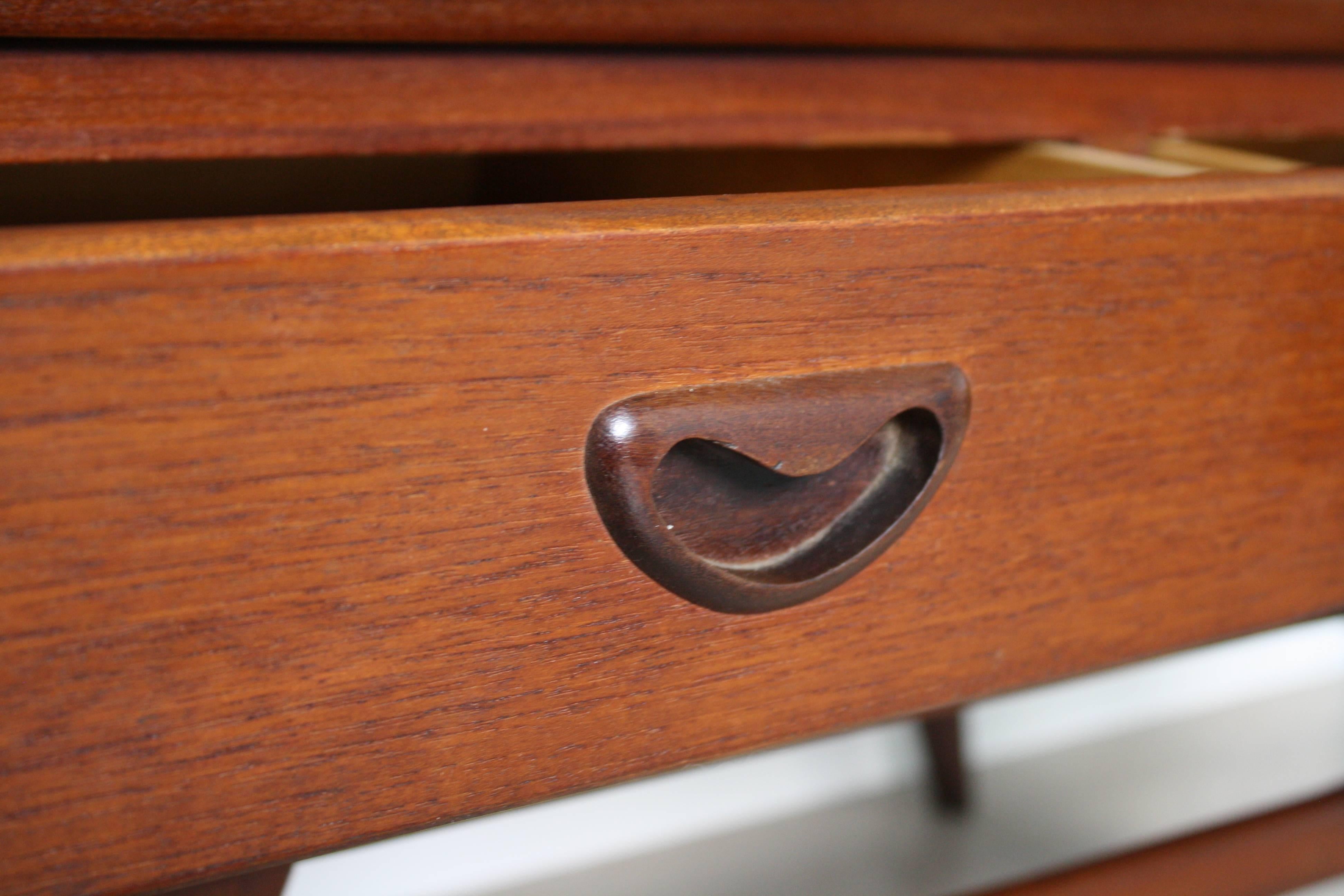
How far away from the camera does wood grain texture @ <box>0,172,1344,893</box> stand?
0.18 meters

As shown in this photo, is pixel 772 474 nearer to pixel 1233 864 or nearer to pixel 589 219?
pixel 589 219

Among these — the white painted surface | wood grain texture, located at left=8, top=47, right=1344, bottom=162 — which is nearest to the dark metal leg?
the white painted surface

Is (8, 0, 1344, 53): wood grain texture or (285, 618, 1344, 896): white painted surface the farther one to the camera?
(285, 618, 1344, 896): white painted surface

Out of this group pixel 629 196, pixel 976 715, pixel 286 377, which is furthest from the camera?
pixel 976 715

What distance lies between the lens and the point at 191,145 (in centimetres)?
29

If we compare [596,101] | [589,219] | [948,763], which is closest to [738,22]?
[596,101]

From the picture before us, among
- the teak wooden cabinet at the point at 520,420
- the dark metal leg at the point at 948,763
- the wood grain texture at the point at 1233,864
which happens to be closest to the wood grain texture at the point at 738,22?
the teak wooden cabinet at the point at 520,420

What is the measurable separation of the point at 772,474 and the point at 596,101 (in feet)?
0.52

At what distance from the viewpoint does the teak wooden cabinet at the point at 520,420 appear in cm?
18

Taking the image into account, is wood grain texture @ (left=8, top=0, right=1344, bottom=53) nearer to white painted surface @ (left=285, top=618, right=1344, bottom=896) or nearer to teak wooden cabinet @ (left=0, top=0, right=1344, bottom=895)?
teak wooden cabinet @ (left=0, top=0, right=1344, bottom=895)

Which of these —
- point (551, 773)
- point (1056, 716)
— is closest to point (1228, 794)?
point (1056, 716)

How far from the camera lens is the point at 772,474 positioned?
0.25 metres

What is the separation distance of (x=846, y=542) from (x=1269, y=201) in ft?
0.45

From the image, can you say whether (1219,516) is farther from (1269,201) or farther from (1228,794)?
(1228,794)
